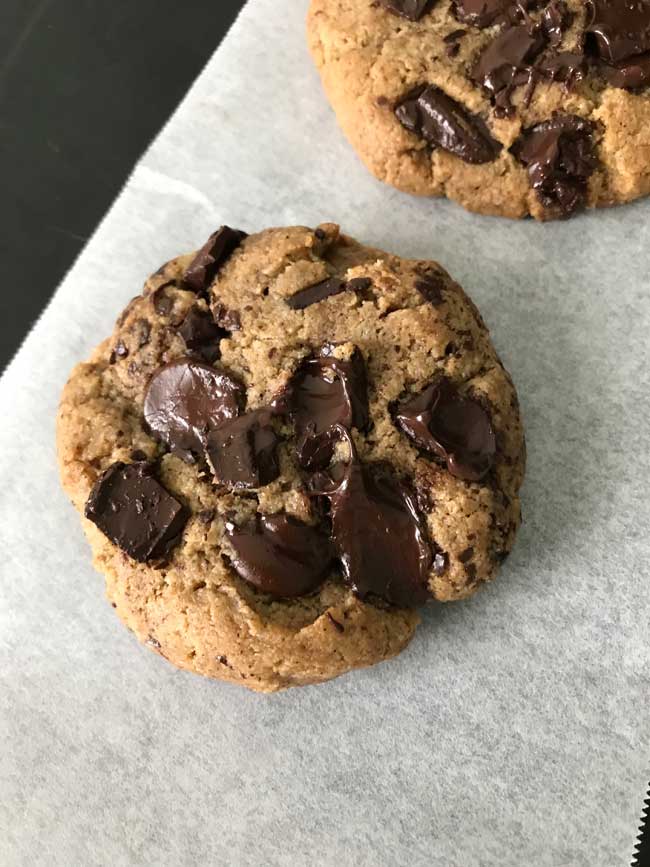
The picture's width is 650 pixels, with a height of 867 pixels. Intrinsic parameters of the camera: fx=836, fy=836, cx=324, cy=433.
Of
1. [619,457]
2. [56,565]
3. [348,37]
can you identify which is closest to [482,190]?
[348,37]

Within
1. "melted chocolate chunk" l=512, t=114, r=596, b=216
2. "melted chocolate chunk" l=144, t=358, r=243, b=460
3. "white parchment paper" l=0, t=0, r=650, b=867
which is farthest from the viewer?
"melted chocolate chunk" l=512, t=114, r=596, b=216

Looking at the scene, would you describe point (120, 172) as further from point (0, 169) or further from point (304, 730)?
point (304, 730)

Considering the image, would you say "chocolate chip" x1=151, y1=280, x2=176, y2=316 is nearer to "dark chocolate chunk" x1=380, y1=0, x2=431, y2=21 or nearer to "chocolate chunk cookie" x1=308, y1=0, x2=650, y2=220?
"chocolate chunk cookie" x1=308, y1=0, x2=650, y2=220

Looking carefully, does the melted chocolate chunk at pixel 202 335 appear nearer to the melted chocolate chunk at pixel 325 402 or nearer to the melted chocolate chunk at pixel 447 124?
the melted chocolate chunk at pixel 325 402

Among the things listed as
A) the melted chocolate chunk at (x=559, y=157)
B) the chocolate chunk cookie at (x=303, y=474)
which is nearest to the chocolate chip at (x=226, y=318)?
the chocolate chunk cookie at (x=303, y=474)

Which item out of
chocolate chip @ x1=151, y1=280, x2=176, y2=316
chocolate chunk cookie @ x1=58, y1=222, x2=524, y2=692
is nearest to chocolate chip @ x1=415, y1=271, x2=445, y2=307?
chocolate chunk cookie @ x1=58, y1=222, x2=524, y2=692

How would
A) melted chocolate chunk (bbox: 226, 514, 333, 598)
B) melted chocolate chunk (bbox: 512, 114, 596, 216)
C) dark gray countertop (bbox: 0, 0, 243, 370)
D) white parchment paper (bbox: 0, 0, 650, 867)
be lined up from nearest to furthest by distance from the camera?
melted chocolate chunk (bbox: 226, 514, 333, 598), white parchment paper (bbox: 0, 0, 650, 867), melted chocolate chunk (bbox: 512, 114, 596, 216), dark gray countertop (bbox: 0, 0, 243, 370)

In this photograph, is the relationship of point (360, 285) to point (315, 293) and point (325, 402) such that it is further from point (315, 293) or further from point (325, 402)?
point (325, 402)
